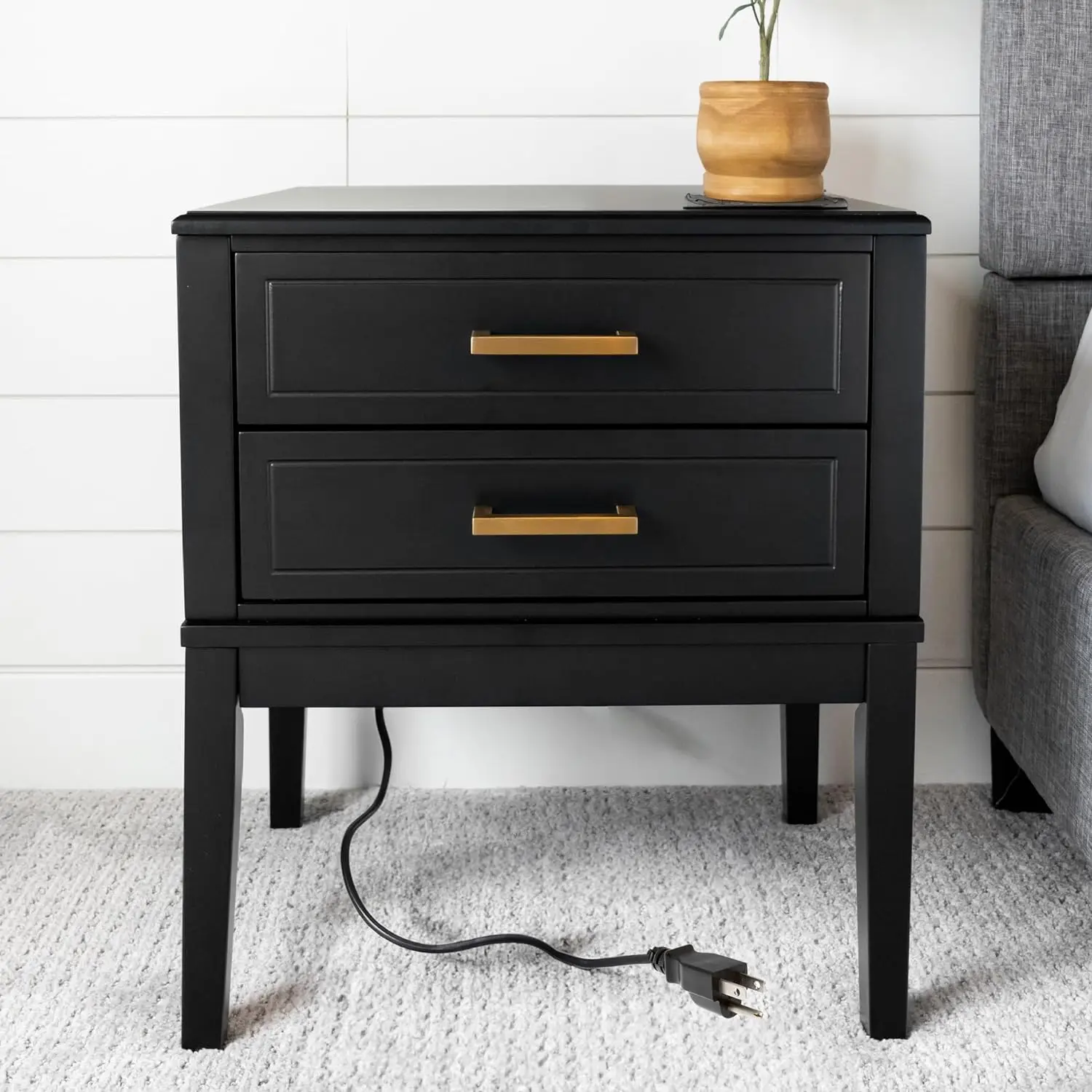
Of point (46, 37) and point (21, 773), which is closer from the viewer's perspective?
point (46, 37)

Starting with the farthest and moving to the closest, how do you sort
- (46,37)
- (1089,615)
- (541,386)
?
(46,37) < (1089,615) < (541,386)

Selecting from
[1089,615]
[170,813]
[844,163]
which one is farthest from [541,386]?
[170,813]

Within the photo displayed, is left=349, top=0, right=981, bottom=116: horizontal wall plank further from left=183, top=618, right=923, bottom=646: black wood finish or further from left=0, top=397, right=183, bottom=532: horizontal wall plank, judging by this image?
left=183, top=618, right=923, bottom=646: black wood finish

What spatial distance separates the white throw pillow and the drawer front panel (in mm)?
345

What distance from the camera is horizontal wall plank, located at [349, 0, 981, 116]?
4.60 ft

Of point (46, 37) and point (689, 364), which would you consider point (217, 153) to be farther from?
point (689, 364)

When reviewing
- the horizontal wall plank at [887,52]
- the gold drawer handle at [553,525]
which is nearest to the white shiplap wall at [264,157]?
the horizontal wall plank at [887,52]

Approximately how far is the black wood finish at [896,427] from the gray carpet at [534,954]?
355mm

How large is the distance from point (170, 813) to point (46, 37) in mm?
870

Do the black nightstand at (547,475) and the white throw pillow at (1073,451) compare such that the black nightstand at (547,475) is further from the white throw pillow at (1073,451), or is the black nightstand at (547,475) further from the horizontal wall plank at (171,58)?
the horizontal wall plank at (171,58)

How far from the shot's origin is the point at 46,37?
55.2 inches

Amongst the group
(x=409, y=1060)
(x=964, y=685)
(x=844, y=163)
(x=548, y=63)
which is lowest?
(x=409, y=1060)

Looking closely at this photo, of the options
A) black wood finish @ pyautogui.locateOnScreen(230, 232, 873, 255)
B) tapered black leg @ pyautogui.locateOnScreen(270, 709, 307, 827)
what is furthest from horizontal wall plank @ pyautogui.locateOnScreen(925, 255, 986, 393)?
tapered black leg @ pyautogui.locateOnScreen(270, 709, 307, 827)

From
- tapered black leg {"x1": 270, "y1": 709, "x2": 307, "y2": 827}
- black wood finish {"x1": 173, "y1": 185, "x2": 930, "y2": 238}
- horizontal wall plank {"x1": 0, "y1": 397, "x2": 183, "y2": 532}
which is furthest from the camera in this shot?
horizontal wall plank {"x1": 0, "y1": 397, "x2": 183, "y2": 532}
